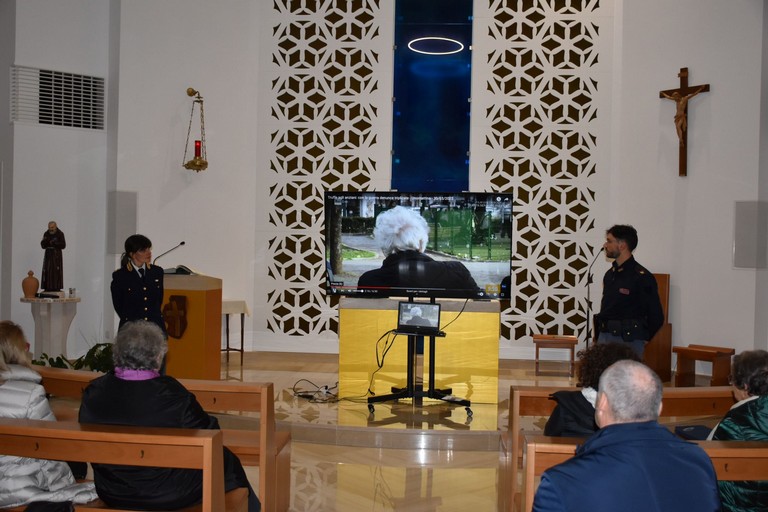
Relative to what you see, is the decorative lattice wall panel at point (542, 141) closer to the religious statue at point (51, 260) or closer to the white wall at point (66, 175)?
the white wall at point (66, 175)

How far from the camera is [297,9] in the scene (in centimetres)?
955

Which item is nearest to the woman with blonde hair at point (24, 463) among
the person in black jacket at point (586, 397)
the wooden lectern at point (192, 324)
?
the person in black jacket at point (586, 397)

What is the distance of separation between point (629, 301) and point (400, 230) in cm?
198

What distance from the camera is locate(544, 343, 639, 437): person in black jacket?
10.3ft

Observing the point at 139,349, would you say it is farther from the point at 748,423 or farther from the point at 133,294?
the point at 133,294

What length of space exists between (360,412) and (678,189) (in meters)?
4.62

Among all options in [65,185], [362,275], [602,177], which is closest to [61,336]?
[65,185]

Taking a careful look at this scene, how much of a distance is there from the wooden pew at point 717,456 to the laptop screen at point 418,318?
10.4ft

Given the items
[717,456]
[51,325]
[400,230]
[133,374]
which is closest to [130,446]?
[133,374]

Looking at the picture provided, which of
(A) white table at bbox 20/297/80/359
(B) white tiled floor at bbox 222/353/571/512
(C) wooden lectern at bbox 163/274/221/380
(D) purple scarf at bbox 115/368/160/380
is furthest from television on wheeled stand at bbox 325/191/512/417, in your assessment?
(A) white table at bbox 20/297/80/359

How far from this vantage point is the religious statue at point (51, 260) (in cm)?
838

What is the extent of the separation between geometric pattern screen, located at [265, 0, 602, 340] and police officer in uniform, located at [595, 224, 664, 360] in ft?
12.0

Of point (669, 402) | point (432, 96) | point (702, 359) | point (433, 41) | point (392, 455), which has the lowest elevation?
point (392, 455)

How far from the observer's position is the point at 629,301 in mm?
5375
